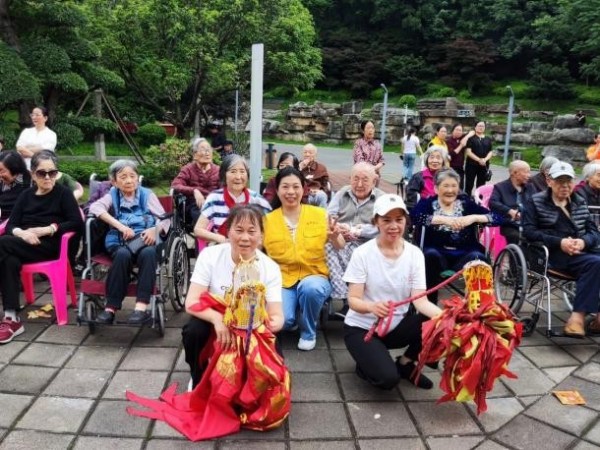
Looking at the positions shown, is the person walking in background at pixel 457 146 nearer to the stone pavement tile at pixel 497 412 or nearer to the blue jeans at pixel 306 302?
the blue jeans at pixel 306 302

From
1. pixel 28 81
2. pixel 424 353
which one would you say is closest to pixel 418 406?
pixel 424 353

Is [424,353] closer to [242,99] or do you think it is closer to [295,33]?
[295,33]

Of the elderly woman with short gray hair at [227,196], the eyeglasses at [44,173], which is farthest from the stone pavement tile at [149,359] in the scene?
the eyeglasses at [44,173]

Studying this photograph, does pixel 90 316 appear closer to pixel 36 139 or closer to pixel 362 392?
pixel 362 392

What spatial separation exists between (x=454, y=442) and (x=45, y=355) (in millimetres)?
2381

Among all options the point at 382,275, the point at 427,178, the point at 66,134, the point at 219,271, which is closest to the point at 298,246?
the point at 382,275

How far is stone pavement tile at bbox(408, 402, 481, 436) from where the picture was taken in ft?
8.57

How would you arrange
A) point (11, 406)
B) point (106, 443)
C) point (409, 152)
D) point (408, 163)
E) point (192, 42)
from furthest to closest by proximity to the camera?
point (408, 163), point (409, 152), point (192, 42), point (11, 406), point (106, 443)

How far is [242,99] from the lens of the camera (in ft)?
66.0

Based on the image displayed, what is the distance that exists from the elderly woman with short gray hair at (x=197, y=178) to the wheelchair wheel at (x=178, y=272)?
2.26 ft

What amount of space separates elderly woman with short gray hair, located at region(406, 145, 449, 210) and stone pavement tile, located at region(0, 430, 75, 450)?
3.48 metres

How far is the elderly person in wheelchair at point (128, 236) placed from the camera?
3516 mm

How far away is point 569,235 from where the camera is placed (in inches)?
153

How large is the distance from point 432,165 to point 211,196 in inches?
84.6
